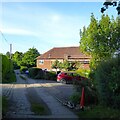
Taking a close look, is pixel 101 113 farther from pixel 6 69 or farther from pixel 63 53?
pixel 63 53

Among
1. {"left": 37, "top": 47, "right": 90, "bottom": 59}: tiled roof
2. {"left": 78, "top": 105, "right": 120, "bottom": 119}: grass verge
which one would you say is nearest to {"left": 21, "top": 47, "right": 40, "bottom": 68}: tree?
{"left": 37, "top": 47, "right": 90, "bottom": 59}: tiled roof

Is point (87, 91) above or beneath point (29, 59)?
beneath

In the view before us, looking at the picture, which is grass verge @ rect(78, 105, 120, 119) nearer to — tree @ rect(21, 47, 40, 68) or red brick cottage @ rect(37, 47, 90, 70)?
red brick cottage @ rect(37, 47, 90, 70)

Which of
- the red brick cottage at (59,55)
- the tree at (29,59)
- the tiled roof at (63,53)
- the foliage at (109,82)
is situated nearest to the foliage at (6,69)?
the foliage at (109,82)

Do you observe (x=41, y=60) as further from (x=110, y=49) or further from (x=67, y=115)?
(x=67, y=115)

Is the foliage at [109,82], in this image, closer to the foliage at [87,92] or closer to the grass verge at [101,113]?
the grass verge at [101,113]

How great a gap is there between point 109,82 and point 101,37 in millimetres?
25277

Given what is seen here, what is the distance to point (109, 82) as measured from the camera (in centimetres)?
1220

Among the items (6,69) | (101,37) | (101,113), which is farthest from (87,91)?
(101,37)

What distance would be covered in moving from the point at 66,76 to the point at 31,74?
1599cm

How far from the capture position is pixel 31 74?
52.8 meters

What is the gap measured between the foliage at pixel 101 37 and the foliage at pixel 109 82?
2318 cm

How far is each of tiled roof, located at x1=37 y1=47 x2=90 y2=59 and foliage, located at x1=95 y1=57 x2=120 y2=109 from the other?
186 feet

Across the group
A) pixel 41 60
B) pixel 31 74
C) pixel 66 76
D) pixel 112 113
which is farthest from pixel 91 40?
pixel 41 60
